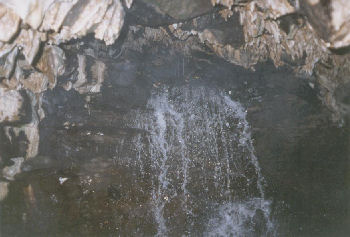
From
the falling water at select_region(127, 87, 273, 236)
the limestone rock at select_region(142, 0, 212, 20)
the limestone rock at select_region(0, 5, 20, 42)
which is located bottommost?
the falling water at select_region(127, 87, 273, 236)

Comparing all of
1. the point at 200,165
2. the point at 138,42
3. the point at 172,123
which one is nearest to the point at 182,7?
the point at 138,42

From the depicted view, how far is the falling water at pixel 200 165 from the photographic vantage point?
373cm

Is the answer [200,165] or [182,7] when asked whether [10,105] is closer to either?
[182,7]

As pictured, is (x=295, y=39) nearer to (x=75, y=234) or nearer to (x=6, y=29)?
(x=6, y=29)

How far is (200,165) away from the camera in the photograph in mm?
4105

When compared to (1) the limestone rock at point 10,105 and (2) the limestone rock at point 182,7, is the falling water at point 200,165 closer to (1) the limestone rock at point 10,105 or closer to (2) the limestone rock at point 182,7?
(2) the limestone rock at point 182,7

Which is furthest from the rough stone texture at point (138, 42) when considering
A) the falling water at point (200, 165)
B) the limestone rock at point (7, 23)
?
the falling water at point (200, 165)

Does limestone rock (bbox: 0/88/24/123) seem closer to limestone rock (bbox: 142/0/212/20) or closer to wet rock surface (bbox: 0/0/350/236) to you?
Result: wet rock surface (bbox: 0/0/350/236)

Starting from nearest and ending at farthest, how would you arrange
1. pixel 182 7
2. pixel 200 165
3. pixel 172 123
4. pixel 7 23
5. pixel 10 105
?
pixel 7 23, pixel 182 7, pixel 10 105, pixel 172 123, pixel 200 165

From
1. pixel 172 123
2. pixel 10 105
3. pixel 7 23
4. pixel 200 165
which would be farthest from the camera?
pixel 200 165

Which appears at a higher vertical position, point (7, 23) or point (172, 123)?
point (7, 23)

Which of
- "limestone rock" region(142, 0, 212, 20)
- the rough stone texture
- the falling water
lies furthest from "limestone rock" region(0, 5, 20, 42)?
the falling water

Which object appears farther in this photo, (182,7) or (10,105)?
(10,105)

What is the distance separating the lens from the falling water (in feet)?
12.3
